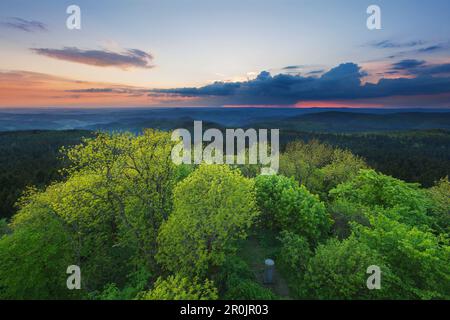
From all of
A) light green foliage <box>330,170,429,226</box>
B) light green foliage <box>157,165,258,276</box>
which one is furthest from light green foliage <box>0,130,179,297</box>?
light green foliage <box>330,170,429,226</box>

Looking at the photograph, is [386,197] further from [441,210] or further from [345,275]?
[345,275]

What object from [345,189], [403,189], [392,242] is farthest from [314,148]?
[392,242]

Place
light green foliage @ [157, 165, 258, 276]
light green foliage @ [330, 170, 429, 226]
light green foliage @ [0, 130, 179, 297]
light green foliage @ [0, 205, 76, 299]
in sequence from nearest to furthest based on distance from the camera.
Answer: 1. light green foliage @ [157, 165, 258, 276]
2. light green foliage @ [0, 130, 179, 297]
3. light green foliage @ [0, 205, 76, 299]
4. light green foliage @ [330, 170, 429, 226]

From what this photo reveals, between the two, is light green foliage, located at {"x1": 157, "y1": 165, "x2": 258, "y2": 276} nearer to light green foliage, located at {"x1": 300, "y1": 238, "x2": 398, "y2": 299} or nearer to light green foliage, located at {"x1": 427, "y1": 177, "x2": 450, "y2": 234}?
light green foliage, located at {"x1": 300, "y1": 238, "x2": 398, "y2": 299}

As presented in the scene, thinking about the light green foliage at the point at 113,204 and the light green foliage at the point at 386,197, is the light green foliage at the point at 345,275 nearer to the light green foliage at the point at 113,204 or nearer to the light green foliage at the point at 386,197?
the light green foliage at the point at 386,197
